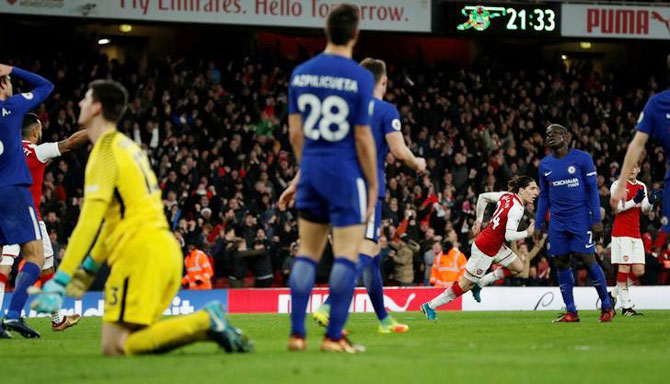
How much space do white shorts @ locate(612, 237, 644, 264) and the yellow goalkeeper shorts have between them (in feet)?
39.0

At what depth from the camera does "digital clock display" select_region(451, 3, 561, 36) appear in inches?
1145

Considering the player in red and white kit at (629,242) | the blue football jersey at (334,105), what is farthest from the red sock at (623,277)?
the blue football jersey at (334,105)

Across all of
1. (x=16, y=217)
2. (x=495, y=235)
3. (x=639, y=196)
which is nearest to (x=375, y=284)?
(x=16, y=217)

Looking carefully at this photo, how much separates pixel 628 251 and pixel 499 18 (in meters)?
11.5

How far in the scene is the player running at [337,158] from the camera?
28.1 feet

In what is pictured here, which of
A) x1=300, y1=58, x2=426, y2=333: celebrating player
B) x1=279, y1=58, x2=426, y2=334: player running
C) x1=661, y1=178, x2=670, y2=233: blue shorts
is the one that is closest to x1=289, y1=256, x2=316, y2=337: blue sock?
x1=279, y1=58, x2=426, y2=334: player running

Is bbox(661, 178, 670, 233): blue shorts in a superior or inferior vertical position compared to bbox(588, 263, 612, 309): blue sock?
superior

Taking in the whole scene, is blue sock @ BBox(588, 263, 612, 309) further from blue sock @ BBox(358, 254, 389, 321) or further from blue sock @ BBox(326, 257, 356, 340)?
blue sock @ BBox(326, 257, 356, 340)

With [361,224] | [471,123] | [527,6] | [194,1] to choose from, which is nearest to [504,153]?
[471,123]

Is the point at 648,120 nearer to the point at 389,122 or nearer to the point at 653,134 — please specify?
the point at 653,134

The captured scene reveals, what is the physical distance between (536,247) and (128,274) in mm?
19426

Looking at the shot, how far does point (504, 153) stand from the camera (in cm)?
3136

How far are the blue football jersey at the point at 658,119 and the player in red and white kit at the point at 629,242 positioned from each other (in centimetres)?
745

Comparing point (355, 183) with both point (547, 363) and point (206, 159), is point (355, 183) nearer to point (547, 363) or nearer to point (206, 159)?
point (547, 363)
